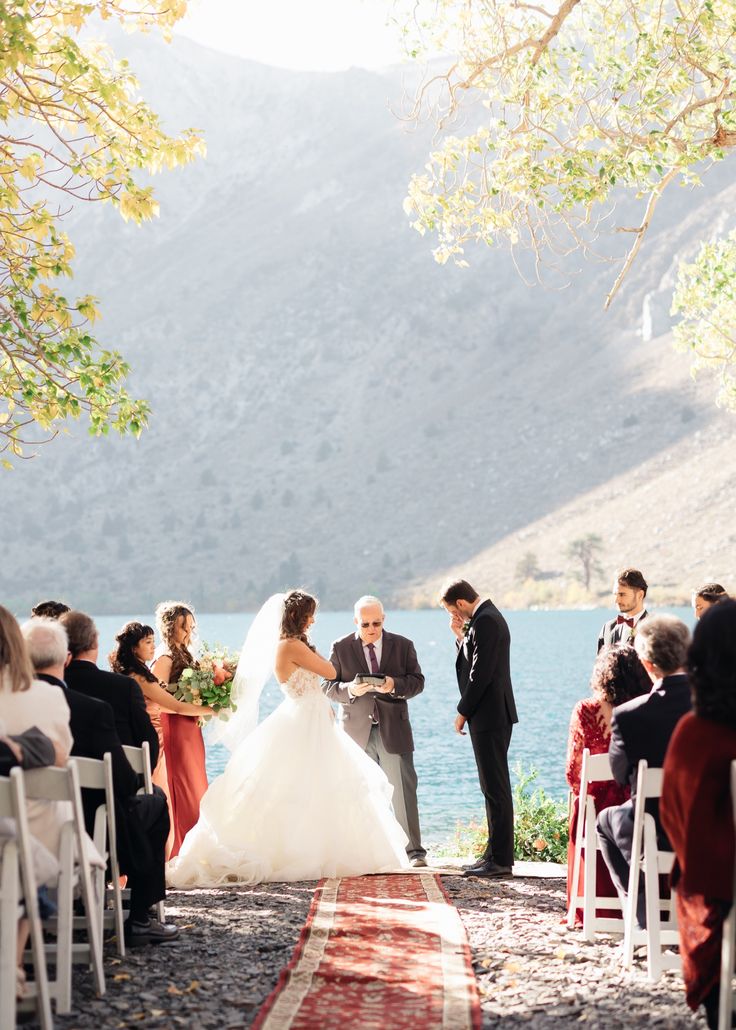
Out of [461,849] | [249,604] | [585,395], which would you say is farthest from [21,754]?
[585,395]

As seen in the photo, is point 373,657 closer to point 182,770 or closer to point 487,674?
point 487,674

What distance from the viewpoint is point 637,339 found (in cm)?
12200

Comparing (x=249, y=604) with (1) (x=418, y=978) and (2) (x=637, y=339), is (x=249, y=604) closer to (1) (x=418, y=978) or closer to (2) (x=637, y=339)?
(2) (x=637, y=339)

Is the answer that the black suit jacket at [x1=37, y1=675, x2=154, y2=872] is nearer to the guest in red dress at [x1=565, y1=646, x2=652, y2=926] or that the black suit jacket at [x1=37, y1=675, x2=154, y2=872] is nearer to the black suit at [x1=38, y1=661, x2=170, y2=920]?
the black suit at [x1=38, y1=661, x2=170, y2=920]

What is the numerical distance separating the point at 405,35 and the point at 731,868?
8.29 meters

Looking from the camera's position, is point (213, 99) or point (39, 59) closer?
point (39, 59)

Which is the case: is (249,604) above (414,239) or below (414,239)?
below

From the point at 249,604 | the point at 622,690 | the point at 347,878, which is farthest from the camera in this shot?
the point at 249,604

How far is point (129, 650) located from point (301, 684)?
1.40m

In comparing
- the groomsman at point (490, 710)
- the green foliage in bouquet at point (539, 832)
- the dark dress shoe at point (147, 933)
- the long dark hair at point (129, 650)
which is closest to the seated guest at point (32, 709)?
the dark dress shoe at point (147, 933)

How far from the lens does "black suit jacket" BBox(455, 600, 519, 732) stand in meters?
8.07

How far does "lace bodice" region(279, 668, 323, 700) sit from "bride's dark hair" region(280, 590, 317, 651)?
0.80ft

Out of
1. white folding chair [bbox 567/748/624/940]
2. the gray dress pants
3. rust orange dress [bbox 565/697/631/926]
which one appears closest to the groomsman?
the gray dress pants

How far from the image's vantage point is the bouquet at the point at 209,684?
8016mm
